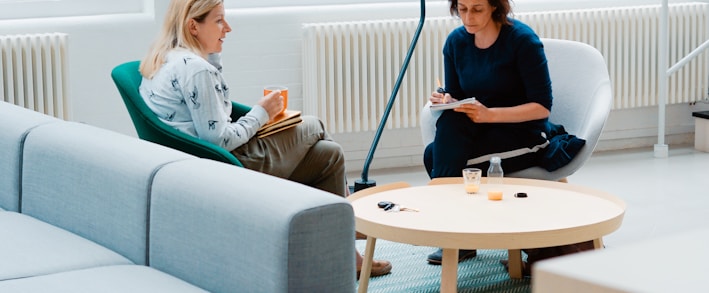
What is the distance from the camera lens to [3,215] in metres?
2.84

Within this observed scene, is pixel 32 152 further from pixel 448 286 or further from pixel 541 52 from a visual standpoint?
pixel 541 52

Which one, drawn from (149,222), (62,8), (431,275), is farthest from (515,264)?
(62,8)

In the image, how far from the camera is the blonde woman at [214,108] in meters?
3.47

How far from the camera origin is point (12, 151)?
294 centimetres

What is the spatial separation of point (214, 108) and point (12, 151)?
73 cm

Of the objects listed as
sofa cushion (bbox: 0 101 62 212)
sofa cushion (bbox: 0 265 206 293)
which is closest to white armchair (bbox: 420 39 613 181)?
sofa cushion (bbox: 0 101 62 212)

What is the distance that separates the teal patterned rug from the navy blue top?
538mm

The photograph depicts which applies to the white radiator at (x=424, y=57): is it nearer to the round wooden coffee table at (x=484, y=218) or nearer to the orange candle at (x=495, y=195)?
the round wooden coffee table at (x=484, y=218)

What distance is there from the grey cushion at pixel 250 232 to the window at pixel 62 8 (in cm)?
308

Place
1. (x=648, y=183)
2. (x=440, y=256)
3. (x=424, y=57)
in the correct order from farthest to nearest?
(x=424, y=57)
(x=648, y=183)
(x=440, y=256)

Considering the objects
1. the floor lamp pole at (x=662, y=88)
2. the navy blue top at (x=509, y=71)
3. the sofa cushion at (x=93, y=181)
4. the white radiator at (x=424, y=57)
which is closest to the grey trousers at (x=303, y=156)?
the navy blue top at (x=509, y=71)

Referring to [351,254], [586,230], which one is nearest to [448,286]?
[586,230]

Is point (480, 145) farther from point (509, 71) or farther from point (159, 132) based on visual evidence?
point (159, 132)

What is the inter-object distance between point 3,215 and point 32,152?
183 mm
